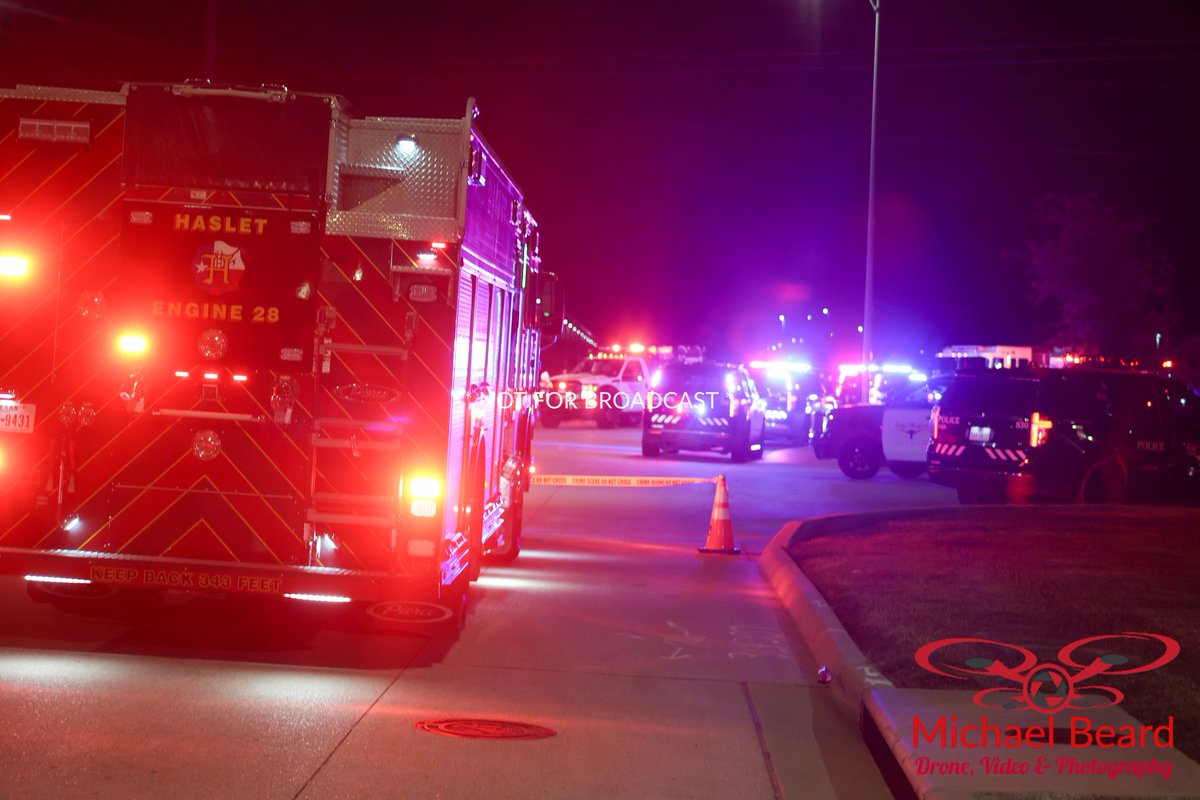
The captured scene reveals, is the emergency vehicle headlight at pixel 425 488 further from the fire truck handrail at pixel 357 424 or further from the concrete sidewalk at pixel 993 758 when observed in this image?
the concrete sidewalk at pixel 993 758

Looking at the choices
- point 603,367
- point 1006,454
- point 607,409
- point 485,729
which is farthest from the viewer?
point 603,367

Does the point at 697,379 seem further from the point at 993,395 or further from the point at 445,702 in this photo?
the point at 445,702

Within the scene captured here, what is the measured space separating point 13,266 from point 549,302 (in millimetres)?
5938

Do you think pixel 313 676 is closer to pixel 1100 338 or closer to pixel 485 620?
pixel 485 620

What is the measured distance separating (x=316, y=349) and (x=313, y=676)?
1989mm

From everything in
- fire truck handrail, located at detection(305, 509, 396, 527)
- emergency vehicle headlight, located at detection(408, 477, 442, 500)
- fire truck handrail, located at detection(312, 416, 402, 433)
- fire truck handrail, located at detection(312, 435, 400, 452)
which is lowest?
fire truck handrail, located at detection(305, 509, 396, 527)

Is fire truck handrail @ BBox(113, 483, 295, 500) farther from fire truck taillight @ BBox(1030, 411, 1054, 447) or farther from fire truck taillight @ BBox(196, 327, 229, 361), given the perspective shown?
fire truck taillight @ BBox(1030, 411, 1054, 447)

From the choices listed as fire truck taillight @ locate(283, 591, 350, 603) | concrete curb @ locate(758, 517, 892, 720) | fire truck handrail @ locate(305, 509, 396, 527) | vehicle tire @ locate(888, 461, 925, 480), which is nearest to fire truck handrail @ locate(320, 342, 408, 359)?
fire truck handrail @ locate(305, 509, 396, 527)

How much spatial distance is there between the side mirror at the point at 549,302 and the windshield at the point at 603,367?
80.2 ft

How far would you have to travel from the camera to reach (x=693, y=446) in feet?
89.8

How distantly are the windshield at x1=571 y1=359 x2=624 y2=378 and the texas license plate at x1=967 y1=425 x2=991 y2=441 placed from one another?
20.4m

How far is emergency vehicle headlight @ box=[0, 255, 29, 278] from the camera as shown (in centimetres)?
846

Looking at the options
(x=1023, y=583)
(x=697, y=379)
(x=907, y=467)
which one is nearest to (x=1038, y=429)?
(x=907, y=467)

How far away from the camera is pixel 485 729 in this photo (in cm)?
714
